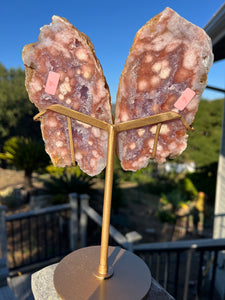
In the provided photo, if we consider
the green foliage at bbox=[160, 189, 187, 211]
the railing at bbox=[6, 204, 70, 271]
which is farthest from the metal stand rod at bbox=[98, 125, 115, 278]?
the green foliage at bbox=[160, 189, 187, 211]

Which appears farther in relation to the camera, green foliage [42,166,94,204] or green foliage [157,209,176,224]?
green foliage [157,209,176,224]

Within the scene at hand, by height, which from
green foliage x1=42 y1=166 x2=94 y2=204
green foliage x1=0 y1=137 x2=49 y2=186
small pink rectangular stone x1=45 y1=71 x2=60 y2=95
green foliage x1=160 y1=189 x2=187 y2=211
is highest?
small pink rectangular stone x1=45 y1=71 x2=60 y2=95

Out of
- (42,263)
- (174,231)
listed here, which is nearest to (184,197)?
(174,231)

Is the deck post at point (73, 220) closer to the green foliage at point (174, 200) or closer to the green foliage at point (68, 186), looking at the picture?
the green foliage at point (68, 186)

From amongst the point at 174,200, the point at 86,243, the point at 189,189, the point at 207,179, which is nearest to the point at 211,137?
the point at 207,179

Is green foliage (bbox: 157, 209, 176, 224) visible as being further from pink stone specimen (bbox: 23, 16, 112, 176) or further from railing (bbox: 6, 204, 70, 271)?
pink stone specimen (bbox: 23, 16, 112, 176)

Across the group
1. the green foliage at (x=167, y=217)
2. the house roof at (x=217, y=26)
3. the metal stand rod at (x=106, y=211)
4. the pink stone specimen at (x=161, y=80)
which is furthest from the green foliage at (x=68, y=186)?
the pink stone specimen at (x=161, y=80)

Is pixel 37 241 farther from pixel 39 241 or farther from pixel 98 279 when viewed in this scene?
pixel 98 279
